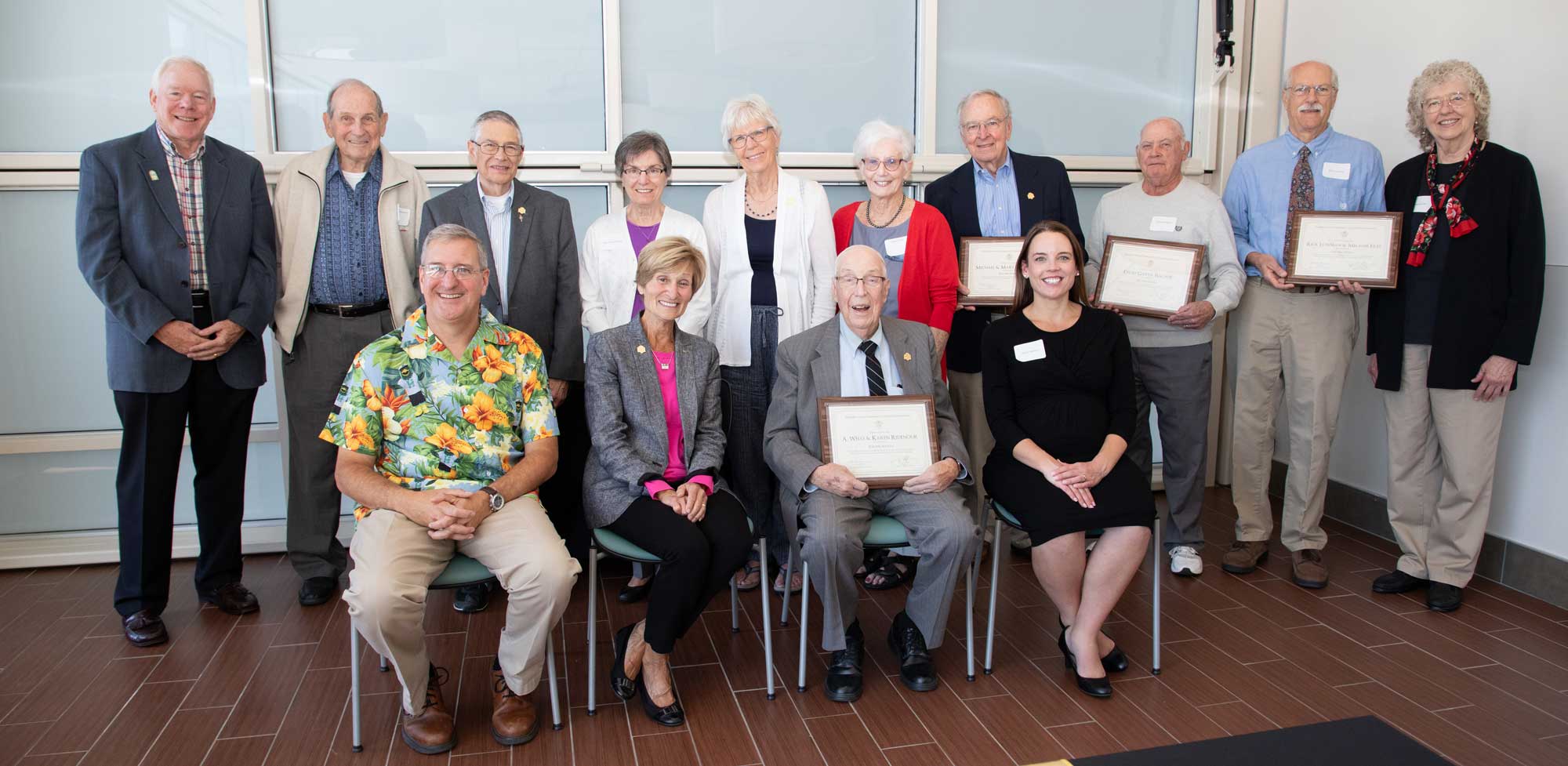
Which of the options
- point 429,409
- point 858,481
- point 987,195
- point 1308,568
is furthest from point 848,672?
point 1308,568

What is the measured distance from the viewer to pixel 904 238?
3.89 meters

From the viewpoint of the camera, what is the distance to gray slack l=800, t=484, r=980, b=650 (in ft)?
10.3

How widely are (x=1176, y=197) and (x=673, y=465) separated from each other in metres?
2.43

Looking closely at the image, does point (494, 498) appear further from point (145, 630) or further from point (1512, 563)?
point (1512, 563)

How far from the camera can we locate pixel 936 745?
288cm

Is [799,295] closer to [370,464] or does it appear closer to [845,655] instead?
[845,655]

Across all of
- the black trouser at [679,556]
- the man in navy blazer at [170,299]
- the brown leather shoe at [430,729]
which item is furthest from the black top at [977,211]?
the man in navy blazer at [170,299]

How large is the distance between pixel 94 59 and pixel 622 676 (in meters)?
3.54

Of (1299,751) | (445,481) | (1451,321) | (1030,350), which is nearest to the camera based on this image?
(1299,751)

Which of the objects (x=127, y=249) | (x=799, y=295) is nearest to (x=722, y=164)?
(x=799, y=295)

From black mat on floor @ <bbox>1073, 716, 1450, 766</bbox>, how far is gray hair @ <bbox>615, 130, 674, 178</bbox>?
9.10 ft

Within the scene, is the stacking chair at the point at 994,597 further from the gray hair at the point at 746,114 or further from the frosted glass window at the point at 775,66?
the frosted glass window at the point at 775,66

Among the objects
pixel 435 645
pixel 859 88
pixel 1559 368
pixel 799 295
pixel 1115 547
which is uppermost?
pixel 859 88

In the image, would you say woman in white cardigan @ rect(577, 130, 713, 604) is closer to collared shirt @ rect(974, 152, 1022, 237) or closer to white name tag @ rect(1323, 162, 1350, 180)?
collared shirt @ rect(974, 152, 1022, 237)
